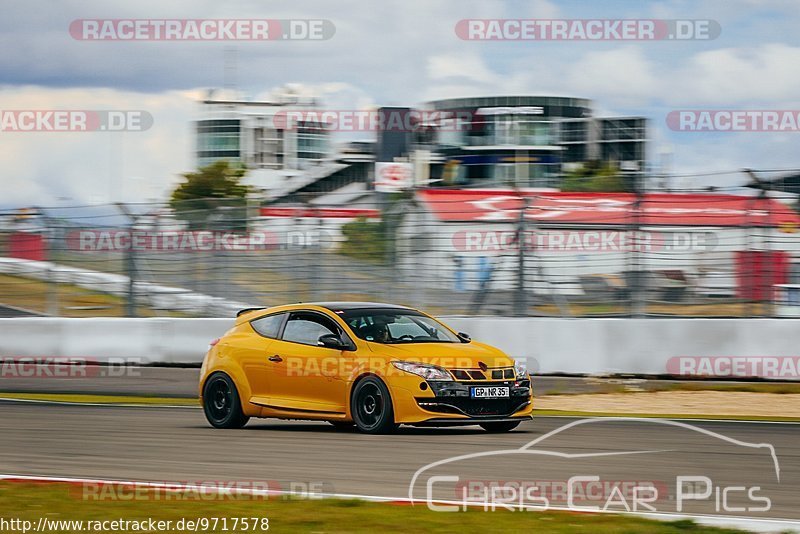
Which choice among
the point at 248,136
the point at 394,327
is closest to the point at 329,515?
the point at 394,327

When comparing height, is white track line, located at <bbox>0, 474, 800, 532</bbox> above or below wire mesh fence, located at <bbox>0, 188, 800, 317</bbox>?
below

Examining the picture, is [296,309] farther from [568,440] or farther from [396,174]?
[396,174]

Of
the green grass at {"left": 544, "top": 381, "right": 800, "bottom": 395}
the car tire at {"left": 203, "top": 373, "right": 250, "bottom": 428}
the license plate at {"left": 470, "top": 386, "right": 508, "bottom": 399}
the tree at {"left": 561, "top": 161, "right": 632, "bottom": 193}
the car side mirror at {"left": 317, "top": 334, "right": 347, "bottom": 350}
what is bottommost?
the green grass at {"left": 544, "top": 381, "right": 800, "bottom": 395}

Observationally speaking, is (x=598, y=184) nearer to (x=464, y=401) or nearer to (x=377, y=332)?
(x=377, y=332)

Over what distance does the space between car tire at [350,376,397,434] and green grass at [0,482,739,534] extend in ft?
12.8

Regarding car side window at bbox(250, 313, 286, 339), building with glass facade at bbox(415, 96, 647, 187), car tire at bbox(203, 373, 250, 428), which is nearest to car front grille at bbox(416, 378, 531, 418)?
car side window at bbox(250, 313, 286, 339)

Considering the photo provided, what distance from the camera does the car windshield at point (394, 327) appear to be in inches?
474

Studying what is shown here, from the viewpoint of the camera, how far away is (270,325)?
12.8m

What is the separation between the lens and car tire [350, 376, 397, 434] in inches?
447

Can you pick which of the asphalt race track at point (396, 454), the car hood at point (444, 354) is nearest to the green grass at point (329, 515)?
the asphalt race track at point (396, 454)

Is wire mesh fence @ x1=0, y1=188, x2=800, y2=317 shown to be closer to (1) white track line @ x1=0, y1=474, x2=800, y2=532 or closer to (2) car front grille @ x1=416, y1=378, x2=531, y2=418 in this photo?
(2) car front grille @ x1=416, y1=378, x2=531, y2=418

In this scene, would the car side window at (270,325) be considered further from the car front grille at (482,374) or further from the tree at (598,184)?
the tree at (598,184)

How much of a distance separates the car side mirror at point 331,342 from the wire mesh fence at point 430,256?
19.8 ft

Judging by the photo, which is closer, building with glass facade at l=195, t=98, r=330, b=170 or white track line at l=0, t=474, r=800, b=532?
white track line at l=0, t=474, r=800, b=532
